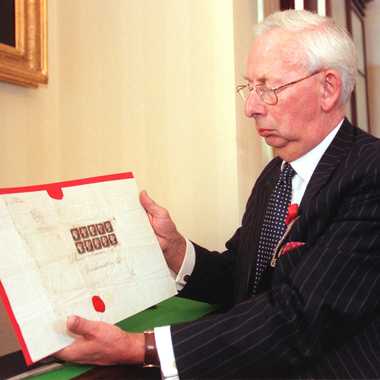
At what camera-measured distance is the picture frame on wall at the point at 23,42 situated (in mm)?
1272

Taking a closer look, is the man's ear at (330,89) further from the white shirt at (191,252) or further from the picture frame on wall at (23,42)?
the picture frame on wall at (23,42)

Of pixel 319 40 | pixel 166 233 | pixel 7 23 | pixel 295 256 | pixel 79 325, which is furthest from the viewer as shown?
pixel 7 23

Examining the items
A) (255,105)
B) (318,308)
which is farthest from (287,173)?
(318,308)

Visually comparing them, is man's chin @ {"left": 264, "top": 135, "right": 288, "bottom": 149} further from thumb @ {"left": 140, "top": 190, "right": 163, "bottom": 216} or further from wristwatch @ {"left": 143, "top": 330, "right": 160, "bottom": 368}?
wristwatch @ {"left": 143, "top": 330, "right": 160, "bottom": 368}

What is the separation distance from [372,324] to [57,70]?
1.18 m

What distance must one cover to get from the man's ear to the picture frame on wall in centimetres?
81

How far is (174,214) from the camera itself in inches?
66.0

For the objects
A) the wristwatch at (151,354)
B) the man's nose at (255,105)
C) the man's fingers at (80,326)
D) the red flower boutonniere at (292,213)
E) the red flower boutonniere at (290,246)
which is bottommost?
the wristwatch at (151,354)

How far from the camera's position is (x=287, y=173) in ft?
3.77

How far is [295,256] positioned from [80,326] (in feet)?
1.37

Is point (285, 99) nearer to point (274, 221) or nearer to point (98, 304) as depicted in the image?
point (274, 221)

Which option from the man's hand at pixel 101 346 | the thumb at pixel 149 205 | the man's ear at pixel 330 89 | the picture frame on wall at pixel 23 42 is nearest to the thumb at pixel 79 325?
the man's hand at pixel 101 346

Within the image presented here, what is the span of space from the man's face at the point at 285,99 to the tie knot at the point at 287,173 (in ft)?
0.20

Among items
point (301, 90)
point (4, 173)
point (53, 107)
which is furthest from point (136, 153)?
point (301, 90)
